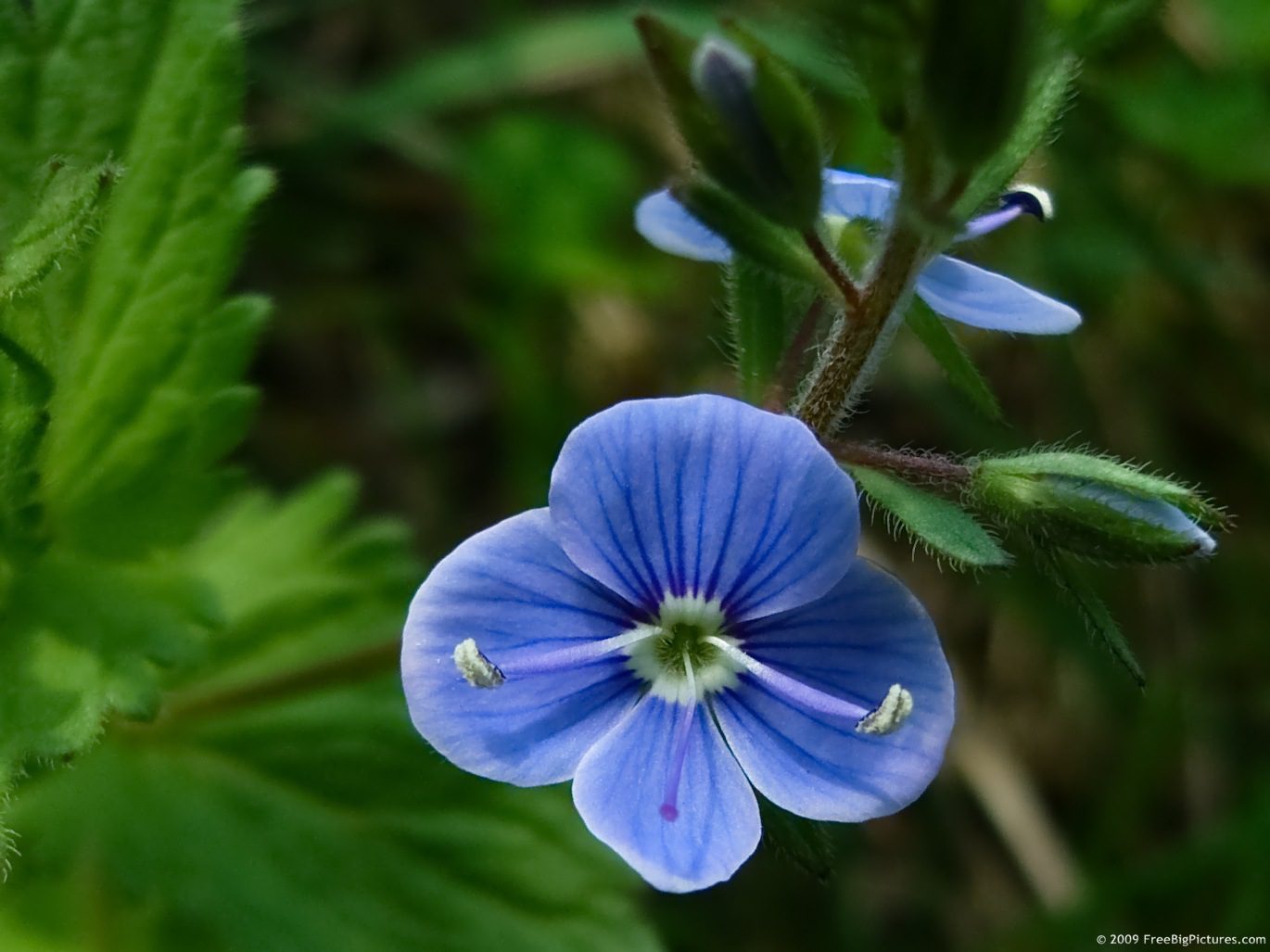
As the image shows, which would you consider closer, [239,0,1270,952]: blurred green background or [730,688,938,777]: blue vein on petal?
[730,688,938,777]: blue vein on petal

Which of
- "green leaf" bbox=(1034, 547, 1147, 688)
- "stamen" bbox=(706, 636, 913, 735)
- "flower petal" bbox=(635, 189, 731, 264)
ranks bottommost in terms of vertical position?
"stamen" bbox=(706, 636, 913, 735)

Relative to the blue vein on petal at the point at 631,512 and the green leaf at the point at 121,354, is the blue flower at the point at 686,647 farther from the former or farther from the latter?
the green leaf at the point at 121,354

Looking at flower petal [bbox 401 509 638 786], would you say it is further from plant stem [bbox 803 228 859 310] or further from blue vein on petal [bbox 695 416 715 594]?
plant stem [bbox 803 228 859 310]

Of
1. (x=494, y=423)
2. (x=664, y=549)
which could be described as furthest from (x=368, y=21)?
(x=664, y=549)

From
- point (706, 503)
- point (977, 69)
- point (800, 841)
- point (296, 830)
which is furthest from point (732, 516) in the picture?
point (296, 830)

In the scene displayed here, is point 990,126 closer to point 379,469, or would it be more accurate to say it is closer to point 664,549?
point 664,549

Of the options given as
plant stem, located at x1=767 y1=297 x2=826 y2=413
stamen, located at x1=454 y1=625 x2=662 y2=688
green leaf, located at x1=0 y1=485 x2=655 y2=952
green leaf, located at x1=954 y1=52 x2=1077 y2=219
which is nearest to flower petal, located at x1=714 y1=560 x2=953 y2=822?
stamen, located at x1=454 y1=625 x2=662 y2=688
